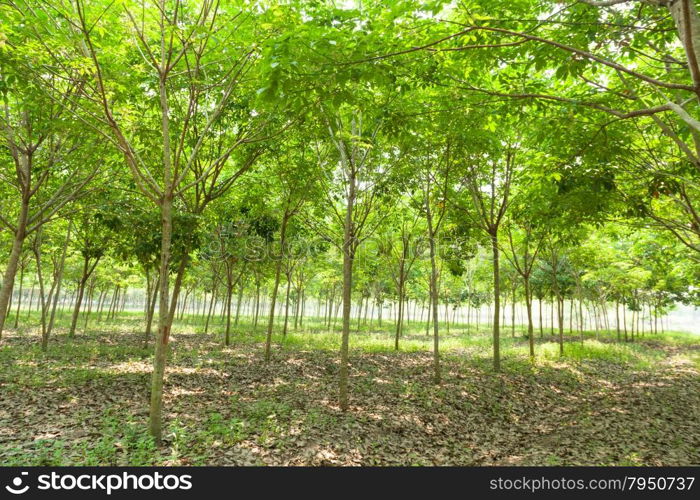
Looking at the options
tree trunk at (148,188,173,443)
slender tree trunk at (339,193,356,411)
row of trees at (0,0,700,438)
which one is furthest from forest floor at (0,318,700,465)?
row of trees at (0,0,700,438)

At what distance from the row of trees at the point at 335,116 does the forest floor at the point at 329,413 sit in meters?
1.11

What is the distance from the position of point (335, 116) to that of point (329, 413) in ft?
23.5

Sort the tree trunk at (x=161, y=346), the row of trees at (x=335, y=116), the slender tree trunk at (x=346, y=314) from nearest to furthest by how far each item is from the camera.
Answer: the row of trees at (x=335, y=116), the tree trunk at (x=161, y=346), the slender tree trunk at (x=346, y=314)

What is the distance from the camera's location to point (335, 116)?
8.34m

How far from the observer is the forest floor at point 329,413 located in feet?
20.4

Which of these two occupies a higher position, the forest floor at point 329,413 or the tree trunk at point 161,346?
the tree trunk at point 161,346

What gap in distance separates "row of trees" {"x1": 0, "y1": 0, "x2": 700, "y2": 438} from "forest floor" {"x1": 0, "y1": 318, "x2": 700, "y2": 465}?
1108 mm

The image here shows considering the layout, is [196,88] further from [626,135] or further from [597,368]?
[597,368]

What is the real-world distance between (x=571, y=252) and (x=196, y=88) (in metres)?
21.1

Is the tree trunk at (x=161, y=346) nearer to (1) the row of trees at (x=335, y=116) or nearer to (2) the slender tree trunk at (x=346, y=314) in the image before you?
(1) the row of trees at (x=335, y=116)

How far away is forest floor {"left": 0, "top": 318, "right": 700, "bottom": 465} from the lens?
20.4 ft

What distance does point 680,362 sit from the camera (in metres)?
20.3

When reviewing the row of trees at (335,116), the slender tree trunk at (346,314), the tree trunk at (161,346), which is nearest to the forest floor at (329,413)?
the tree trunk at (161,346)

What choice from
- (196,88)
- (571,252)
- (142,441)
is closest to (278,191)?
(196,88)
